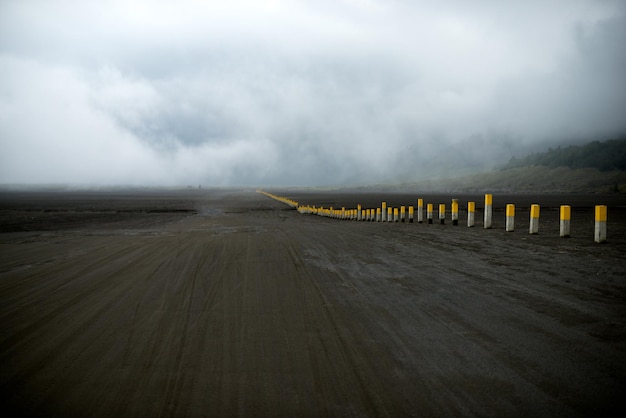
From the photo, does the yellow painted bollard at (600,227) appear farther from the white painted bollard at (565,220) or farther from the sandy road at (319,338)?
the sandy road at (319,338)

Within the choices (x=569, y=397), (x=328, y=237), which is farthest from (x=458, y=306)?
(x=328, y=237)

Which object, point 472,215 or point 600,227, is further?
Answer: point 472,215

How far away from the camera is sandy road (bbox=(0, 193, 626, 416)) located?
3.22 m

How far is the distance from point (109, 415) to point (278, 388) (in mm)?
1238

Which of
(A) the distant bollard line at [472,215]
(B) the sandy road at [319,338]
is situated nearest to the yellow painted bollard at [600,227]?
(A) the distant bollard line at [472,215]

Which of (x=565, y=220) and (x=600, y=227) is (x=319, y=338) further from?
(x=565, y=220)

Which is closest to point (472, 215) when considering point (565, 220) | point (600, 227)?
point (565, 220)

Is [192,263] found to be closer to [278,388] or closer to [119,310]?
[119,310]

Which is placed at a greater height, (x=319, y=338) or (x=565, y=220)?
(x=565, y=220)

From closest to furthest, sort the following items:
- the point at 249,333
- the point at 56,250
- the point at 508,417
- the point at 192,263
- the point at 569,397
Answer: the point at 508,417, the point at 569,397, the point at 249,333, the point at 192,263, the point at 56,250

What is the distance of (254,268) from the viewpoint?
8.66 metres

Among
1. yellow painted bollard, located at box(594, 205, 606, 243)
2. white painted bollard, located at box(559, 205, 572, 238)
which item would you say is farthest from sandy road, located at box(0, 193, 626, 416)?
white painted bollard, located at box(559, 205, 572, 238)

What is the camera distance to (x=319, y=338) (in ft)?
14.7

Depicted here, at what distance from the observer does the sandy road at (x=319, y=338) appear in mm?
3223
